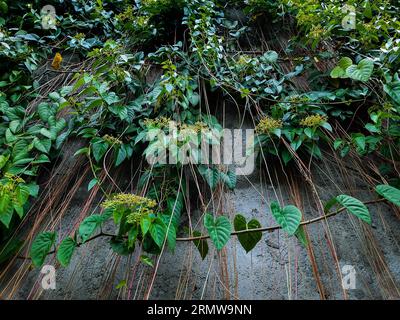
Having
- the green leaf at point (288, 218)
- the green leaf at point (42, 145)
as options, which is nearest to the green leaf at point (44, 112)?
the green leaf at point (42, 145)

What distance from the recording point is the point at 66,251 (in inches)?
35.2

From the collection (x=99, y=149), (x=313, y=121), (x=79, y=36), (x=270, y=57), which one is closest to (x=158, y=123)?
(x=99, y=149)

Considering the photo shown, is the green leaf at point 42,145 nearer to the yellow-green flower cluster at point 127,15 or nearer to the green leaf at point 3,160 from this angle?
the green leaf at point 3,160

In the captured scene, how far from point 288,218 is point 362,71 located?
67 centimetres

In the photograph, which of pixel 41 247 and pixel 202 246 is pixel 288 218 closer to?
pixel 202 246

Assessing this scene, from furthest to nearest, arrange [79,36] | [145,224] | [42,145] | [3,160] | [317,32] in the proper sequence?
[79,36] < [317,32] < [42,145] < [3,160] < [145,224]

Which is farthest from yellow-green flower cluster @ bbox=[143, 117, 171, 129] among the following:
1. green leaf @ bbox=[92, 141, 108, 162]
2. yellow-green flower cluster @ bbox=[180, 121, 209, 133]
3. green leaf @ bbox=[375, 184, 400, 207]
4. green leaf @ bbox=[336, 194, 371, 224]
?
green leaf @ bbox=[375, 184, 400, 207]

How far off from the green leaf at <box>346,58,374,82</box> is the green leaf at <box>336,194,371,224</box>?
505 mm

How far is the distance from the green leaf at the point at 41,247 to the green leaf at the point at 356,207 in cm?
A: 87

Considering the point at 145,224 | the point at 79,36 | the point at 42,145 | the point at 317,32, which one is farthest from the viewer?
the point at 79,36

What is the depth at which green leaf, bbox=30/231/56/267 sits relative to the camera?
91cm

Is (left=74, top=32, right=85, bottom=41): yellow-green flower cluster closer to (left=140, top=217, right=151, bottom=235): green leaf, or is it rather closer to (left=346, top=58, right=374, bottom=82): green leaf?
(left=140, top=217, right=151, bottom=235): green leaf

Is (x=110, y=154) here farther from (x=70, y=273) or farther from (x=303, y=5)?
(x=303, y=5)

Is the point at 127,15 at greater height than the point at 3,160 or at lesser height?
greater
